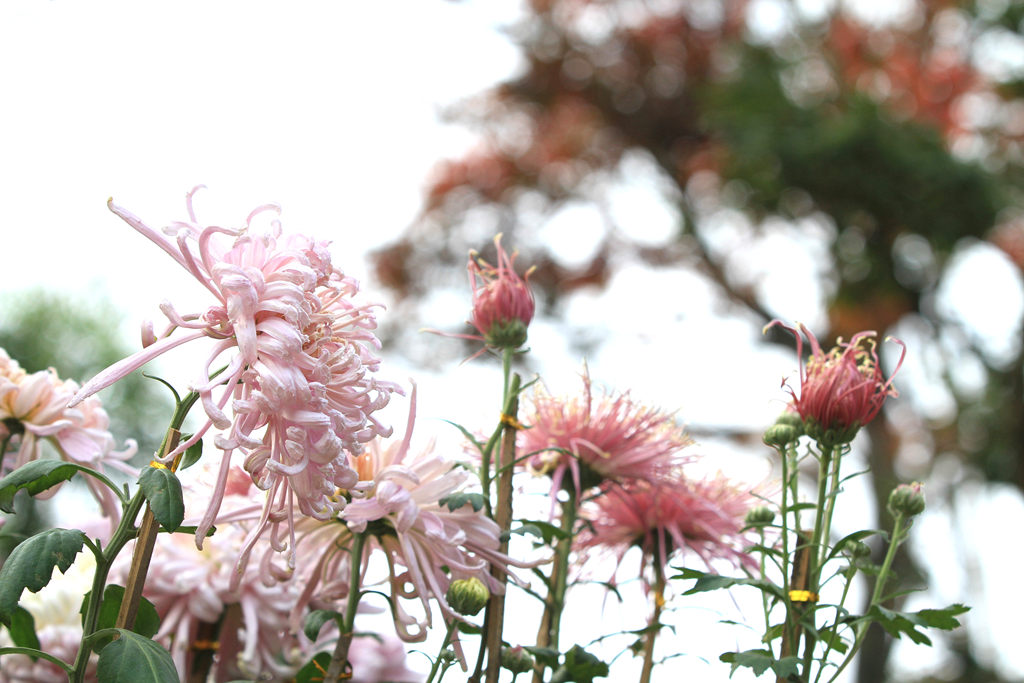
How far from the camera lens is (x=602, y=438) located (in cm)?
64

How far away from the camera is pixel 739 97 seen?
3.92 metres

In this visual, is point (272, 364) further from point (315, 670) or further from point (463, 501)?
point (315, 670)

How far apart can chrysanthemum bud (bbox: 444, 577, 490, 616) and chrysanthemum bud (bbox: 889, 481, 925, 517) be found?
0.87ft

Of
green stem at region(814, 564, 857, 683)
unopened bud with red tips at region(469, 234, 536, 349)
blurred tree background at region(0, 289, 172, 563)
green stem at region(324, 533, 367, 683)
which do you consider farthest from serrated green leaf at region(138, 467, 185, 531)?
blurred tree background at region(0, 289, 172, 563)

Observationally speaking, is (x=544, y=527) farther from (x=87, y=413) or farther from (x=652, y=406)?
(x=87, y=413)

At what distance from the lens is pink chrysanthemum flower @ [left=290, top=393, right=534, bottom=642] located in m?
0.48

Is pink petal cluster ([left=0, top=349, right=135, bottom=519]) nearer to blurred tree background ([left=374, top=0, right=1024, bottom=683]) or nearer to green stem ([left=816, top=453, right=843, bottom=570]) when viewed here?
green stem ([left=816, top=453, right=843, bottom=570])

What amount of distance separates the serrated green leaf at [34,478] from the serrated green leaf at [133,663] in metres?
0.07

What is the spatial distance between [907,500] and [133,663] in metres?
0.44

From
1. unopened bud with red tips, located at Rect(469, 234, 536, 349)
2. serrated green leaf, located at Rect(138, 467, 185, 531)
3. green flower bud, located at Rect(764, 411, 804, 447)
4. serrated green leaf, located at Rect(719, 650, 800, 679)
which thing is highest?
unopened bud with red tips, located at Rect(469, 234, 536, 349)

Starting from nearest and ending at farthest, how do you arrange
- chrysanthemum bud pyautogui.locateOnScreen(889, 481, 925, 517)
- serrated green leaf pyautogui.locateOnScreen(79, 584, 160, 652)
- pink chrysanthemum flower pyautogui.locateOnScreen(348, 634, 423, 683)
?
serrated green leaf pyautogui.locateOnScreen(79, 584, 160, 652), chrysanthemum bud pyautogui.locateOnScreen(889, 481, 925, 517), pink chrysanthemum flower pyautogui.locateOnScreen(348, 634, 423, 683)

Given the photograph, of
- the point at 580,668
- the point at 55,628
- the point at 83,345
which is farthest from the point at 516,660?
the point at 83,345

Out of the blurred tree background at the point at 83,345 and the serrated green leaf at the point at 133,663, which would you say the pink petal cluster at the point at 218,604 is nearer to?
the serrated green leaf at the point at 133,663

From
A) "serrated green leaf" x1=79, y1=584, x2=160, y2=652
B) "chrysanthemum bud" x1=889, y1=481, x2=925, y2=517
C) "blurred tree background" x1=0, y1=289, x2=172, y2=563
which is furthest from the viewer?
"blurred tree background" x1=0, y1=289, x2=172, y2=563
